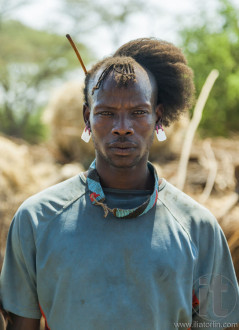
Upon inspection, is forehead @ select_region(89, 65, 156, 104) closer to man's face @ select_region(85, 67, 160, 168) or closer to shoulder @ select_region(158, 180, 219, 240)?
man's face @ select_region(85, 67, 160, 168)

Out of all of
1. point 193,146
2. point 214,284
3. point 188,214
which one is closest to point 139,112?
point 188,214

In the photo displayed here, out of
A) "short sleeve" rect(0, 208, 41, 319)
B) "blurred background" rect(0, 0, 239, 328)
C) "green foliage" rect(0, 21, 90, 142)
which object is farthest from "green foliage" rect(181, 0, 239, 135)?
"green foliage" rect(0, 21, 90, 142)

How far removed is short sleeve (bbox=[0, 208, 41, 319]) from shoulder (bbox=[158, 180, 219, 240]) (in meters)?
0.49

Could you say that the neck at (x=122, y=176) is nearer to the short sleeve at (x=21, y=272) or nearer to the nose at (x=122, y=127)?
the nose at (x=122, y=127)

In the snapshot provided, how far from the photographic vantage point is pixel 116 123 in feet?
5.10

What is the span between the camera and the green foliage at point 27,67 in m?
18.8

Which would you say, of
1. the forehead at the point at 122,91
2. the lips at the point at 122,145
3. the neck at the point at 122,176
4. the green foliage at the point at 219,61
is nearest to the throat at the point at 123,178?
the neck at the point at 122,176

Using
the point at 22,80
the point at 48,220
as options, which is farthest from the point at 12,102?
the point at 48,220

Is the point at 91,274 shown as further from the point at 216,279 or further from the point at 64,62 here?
the point at 64,62

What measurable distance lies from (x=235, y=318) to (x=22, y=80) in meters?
18.8

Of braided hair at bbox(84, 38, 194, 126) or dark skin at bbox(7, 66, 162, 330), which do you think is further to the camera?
braided hair at bbox(84, 38, 194, 126)

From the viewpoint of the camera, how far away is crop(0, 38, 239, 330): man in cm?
150

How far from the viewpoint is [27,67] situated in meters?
19.4

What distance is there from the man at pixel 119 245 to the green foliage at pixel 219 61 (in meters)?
3.87
